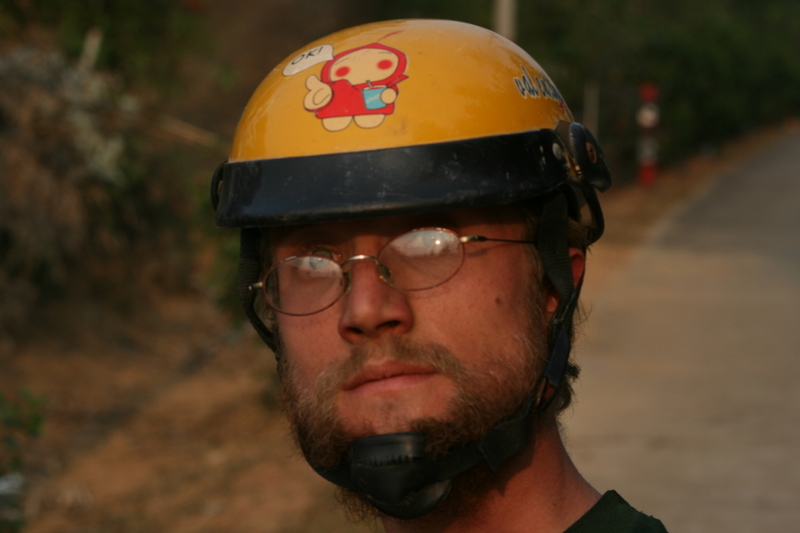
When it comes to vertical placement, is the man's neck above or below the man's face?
below

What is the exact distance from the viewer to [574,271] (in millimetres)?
2357

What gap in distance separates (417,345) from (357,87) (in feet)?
1.72

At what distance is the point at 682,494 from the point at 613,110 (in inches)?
627

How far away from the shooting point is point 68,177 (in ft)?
27.8

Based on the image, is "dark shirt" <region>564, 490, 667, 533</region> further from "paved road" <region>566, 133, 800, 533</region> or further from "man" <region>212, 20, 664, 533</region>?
"paved road" <region>566, 133, 800, 533</region>

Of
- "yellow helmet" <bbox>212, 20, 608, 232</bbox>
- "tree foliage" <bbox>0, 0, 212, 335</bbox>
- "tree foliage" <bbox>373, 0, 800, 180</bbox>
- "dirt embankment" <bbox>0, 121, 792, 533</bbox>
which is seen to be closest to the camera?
"yellow helmet" <bbox>212, 20, 608, 232</bbox>

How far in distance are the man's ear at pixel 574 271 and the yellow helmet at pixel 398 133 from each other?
6.4 inches

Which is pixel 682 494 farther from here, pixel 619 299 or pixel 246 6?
pixel 246 6

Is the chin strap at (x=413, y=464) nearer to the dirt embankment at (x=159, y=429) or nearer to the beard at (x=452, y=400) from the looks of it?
the beard at (x=452, y=400)

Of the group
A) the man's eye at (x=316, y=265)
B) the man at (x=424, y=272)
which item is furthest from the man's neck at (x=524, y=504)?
the man's eye at (x=316, y=265)

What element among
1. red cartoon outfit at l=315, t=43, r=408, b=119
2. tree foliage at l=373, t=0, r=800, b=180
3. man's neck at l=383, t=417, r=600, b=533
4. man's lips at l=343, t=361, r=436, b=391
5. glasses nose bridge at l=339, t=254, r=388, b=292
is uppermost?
red cartoon outfit at l=315, t=43, r=408, b=119

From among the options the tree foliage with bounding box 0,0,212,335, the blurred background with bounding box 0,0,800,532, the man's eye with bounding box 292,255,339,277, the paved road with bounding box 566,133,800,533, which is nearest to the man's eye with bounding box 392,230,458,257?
the man's eye with bounding box 292,255,339,277

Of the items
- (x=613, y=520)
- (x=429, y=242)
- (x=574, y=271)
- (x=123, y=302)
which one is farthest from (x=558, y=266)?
(x=123, y=302)

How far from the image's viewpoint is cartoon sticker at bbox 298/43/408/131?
2.08 meters
